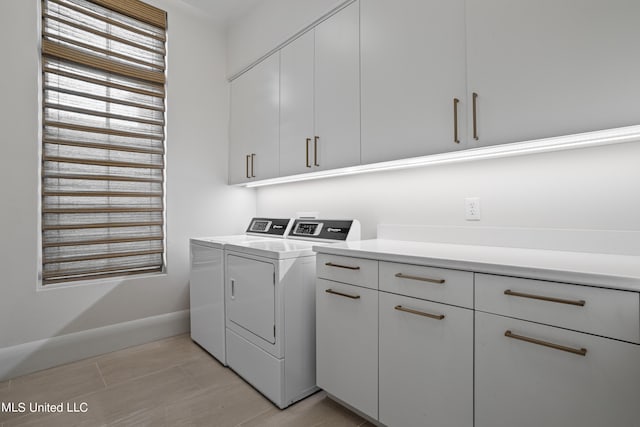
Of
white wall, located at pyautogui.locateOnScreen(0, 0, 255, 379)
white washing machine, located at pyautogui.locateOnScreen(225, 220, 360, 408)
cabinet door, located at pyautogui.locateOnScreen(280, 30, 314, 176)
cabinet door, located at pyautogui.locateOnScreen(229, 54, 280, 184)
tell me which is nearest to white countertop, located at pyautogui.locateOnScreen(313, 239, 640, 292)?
white washing machine, located at pyautogui.locateOnScreen(225, 220, 360, 408)

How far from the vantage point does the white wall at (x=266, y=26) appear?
2.14 metres

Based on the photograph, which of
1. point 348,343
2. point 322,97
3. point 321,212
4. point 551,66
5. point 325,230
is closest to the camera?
point 551,66

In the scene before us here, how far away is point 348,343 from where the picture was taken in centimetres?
155

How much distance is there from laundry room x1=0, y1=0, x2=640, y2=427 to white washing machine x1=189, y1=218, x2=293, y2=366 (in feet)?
0.07

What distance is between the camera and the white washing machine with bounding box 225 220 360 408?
1695 millimetres

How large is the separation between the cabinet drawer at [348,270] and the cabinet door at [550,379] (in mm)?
475

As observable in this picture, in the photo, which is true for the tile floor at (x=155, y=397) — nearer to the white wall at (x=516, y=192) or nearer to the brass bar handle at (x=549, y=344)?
the brass bar handle at (x=549, y=344)

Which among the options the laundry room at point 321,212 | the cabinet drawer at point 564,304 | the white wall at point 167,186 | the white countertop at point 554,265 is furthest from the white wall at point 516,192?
the white wall at point 167,186

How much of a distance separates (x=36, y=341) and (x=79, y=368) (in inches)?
13.1

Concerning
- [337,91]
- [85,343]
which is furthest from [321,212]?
[85,343]

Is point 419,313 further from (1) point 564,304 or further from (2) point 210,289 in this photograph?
(2) point 210,289

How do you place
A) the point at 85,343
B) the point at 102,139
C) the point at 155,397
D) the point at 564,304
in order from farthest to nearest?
the point at 102,139, the point at 85,343, the point at 155,397, the point at 564,304

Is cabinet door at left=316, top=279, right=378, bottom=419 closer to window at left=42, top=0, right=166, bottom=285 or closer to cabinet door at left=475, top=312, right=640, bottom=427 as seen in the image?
cabinet door at left=475, top=312, right=640, bottom=427

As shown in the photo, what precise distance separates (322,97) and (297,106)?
26cm
